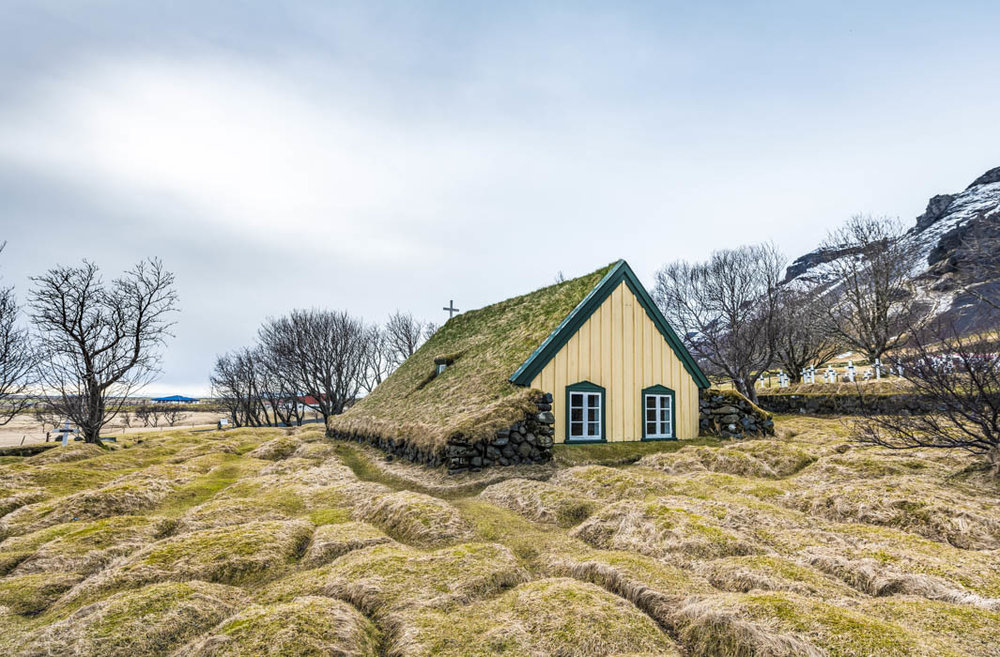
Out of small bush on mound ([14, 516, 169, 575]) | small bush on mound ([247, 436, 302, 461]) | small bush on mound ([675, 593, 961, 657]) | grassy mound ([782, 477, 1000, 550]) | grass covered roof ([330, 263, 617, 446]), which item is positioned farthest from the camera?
small bush on mound ([247, 436, 302, 461])

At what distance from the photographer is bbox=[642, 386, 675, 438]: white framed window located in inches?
613

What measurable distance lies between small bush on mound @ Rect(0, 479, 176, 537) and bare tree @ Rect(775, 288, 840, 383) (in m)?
34.4

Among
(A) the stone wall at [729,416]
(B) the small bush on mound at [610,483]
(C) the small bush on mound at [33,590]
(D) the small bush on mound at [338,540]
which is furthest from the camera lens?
(A) the stone wall at [729,416]

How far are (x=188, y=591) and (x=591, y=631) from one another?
4465 mm

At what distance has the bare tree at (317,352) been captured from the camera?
37.8 m

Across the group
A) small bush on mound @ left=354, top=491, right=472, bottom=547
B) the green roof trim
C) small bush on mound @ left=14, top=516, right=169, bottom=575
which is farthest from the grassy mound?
small bush on mound @ left=14, top=516, right=169, bottom=575

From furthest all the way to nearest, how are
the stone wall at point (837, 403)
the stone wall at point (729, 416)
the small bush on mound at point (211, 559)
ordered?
the stone wall at point (837, 403), the stone wall at point (729, 416), the small bush on mound at point (211, 559)

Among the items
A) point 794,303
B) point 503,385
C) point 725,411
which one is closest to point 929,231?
point 794,303

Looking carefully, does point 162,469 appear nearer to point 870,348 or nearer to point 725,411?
point 725,411

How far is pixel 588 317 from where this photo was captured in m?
14.8

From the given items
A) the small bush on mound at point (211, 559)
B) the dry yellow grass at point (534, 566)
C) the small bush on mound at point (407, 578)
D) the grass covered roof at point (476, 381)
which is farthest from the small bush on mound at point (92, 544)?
the grass covered roof at point (476, 381)

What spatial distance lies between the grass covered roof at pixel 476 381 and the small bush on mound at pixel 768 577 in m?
7.30

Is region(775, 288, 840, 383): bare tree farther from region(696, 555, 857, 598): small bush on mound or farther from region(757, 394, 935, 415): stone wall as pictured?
region(696, 555, 857, 598): small bush on mound

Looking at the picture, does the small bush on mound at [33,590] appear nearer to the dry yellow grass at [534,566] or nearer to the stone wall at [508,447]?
the dry yellow grass at [534,566]
